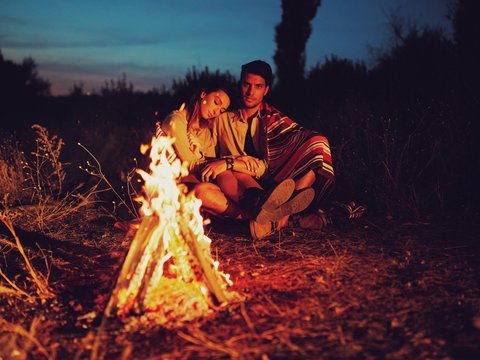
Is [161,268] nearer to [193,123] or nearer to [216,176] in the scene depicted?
[216,176]

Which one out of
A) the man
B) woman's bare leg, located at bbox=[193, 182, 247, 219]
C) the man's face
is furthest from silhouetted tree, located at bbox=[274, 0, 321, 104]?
woman's bare leg, located at bbox=[193, 182, 247, 219]

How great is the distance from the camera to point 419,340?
223cm

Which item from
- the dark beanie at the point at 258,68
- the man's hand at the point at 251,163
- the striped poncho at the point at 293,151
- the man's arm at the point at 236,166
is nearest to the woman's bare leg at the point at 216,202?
the man's arm at the point at 236,166

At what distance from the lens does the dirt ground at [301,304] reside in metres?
2.24

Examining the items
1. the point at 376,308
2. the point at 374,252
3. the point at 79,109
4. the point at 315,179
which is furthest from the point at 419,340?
the point at 79,109

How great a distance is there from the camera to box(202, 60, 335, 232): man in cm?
430

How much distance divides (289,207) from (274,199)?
194mm

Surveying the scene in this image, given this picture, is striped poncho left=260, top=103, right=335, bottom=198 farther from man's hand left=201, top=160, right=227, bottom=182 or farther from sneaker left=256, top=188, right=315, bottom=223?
man's hand left=201, top=160, right=227, bottom=182

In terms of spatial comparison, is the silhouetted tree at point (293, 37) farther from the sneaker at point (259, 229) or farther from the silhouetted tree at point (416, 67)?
the sneaker at point (259, 229)

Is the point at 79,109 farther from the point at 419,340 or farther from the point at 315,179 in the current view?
the point at 419,340

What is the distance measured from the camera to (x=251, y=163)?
443 centimetres

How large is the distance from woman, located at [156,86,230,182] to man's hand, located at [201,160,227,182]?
0.14m

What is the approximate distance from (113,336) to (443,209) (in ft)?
11.3

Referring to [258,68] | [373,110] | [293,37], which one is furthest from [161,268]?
[293,37]
